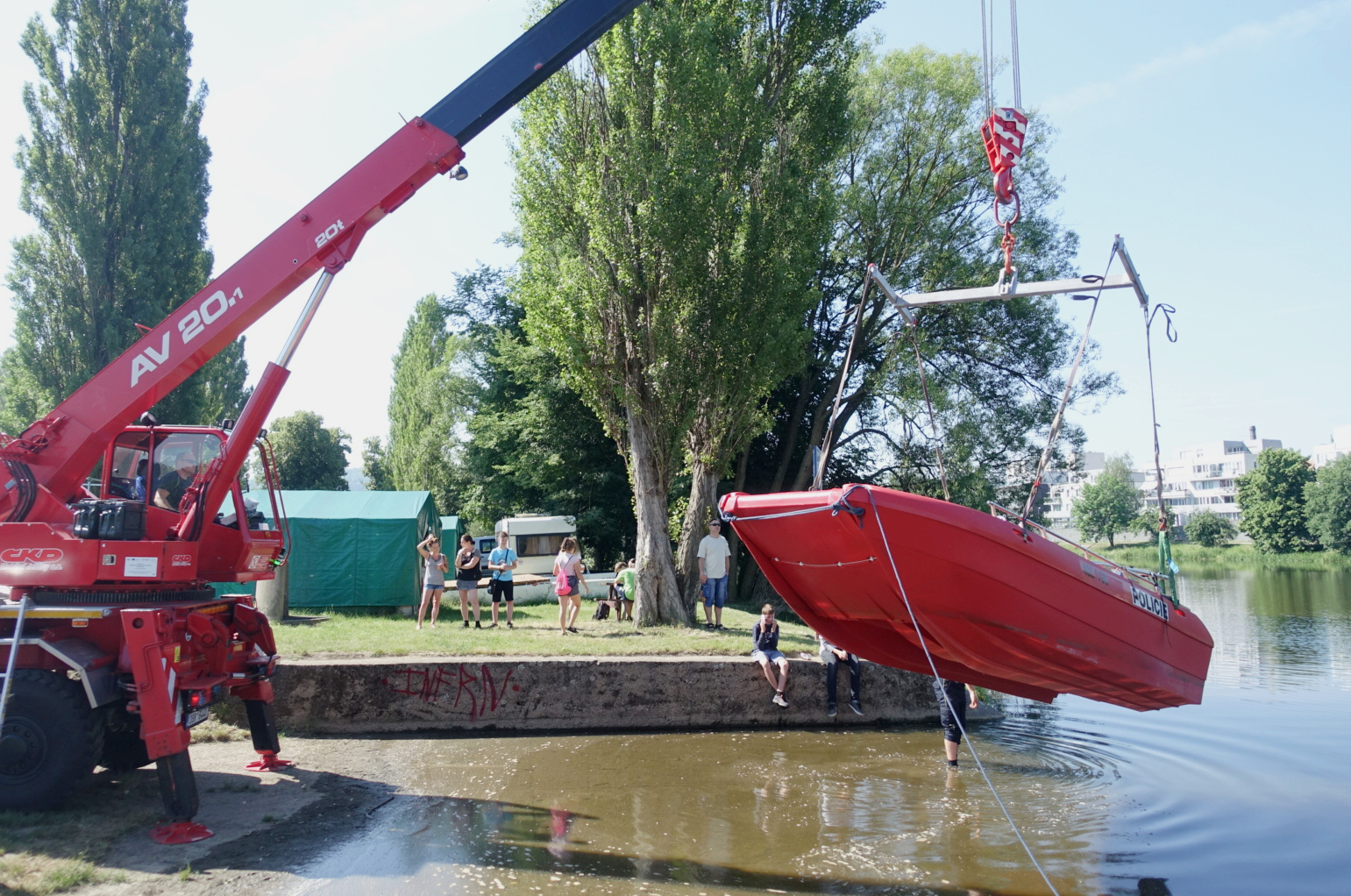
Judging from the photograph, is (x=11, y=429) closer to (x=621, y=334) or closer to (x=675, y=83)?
(x=621, y=334)

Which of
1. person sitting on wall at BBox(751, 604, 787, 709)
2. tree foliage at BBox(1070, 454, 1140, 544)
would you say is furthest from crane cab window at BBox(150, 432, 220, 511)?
tree foliage at BBox(1070, 454, 1140, 544)

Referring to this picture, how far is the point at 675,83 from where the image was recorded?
13656mm

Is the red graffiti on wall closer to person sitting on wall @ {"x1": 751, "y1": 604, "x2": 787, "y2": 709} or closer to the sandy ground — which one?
the sandy ground

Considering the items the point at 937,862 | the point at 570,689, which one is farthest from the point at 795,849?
the point at 570,689

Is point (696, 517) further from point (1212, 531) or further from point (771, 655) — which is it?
point (1212, 531)

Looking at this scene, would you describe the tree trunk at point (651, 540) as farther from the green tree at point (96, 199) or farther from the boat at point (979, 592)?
the green tree at point (96, 199)

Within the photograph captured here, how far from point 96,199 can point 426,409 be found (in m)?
22.0

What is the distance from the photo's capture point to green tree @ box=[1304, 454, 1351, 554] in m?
53.5

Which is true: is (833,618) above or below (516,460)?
below

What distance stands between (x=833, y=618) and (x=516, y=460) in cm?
1842

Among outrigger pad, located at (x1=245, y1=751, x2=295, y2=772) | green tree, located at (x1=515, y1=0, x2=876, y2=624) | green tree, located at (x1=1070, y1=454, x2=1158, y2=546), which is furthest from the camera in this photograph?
green tree, located at (x1=1070, y1=454, x2=1158, y2=546)

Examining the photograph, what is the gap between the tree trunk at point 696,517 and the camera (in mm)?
15836

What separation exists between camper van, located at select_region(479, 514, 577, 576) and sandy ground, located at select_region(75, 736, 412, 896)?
13242 mm

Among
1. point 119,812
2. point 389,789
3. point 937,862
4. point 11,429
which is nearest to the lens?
point 937,862
